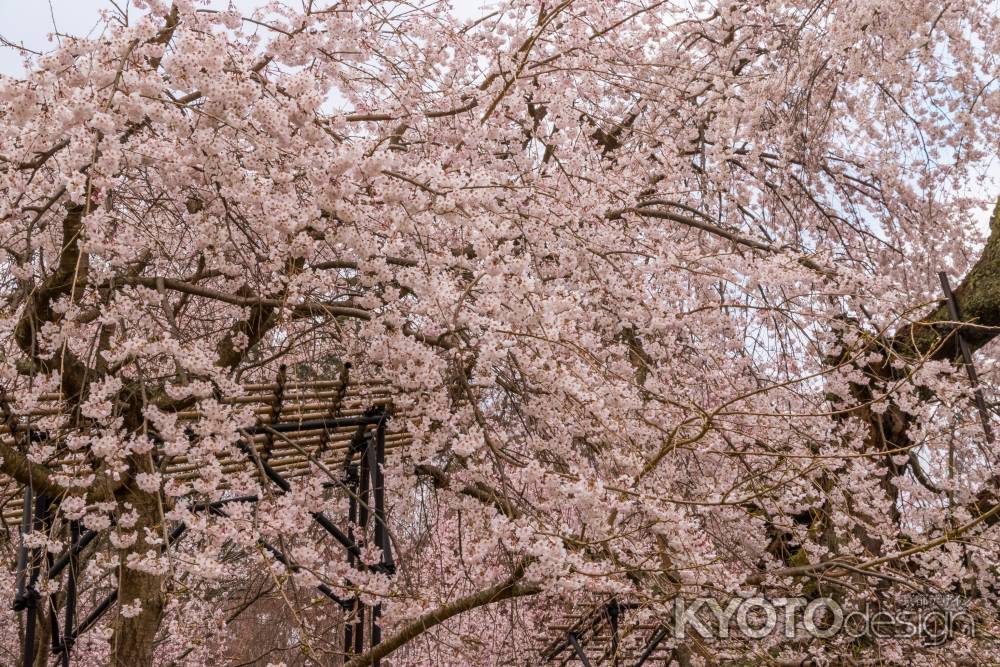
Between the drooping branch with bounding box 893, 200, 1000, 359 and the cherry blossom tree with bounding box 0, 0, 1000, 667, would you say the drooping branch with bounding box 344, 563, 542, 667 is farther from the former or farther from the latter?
the drooping branch with bounding box 893, 200, 1000, 359

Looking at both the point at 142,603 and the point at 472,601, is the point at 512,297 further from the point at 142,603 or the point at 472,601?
the point at 142,603

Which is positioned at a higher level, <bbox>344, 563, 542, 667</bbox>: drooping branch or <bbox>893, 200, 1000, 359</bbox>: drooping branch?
<bbox>893, 200, 1000, 359</bbox>: drooping branch

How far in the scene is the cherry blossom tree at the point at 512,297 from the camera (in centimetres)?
270

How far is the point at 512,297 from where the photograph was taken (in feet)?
10.2

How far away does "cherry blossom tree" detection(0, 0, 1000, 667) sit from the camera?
106 inches

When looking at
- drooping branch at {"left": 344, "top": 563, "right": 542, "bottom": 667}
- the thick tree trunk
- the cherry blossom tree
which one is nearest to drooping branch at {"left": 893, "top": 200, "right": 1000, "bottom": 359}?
the cherry blossom tree

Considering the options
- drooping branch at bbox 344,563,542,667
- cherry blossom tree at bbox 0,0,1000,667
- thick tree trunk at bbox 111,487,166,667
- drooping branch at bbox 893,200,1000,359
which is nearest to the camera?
cherry blossom tree at bbox 0,0,1000,667

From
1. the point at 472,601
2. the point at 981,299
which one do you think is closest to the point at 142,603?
the point at 472,601

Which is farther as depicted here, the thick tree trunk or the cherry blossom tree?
the thick tree trunk

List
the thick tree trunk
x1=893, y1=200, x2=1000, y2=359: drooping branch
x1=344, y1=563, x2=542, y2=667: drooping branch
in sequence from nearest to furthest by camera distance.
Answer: x1=344, y1=563, x2=542, y2=667: drooping branch
the thick tree trunk
x1=893, y1=200, x2=1000, y2=359: drooping branch

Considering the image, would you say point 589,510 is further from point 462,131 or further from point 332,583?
point 462,131

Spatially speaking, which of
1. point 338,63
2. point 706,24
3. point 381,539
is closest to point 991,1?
point 706,24

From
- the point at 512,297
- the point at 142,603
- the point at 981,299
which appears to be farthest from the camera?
the point at 981,299

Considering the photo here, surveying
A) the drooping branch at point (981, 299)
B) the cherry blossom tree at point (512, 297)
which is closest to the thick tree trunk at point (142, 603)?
the cherry blossom tree at point (512, 297)
